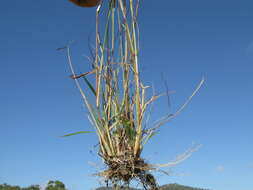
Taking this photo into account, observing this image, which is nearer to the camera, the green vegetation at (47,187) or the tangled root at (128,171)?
the tangled root at (128,171)

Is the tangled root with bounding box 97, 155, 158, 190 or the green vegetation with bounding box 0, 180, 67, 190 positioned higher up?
the green vegetation with bounding box 0, 180, 67, 190

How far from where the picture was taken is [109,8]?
1.39 metres

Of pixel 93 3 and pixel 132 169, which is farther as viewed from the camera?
pixel 93 3

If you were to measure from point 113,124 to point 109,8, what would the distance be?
57 centimetres

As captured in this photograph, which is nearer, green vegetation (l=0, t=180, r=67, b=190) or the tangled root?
the tangled root

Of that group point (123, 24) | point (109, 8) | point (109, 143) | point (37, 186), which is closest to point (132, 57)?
point (123, 24)

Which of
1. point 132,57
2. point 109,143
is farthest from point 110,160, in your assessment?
point 132,57

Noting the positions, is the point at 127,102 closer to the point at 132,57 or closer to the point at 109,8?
the point at 132,57

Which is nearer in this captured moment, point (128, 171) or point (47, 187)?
point (128, 171)

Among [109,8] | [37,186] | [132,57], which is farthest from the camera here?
[37,186]

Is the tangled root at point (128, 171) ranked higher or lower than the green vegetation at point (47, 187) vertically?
lower

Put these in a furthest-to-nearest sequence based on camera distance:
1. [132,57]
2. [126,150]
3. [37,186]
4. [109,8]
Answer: [37,186] < [109,8] < [132,57] < [126,150]

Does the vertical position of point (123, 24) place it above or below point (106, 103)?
above

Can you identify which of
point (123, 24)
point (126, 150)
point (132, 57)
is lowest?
point (126, 150)
